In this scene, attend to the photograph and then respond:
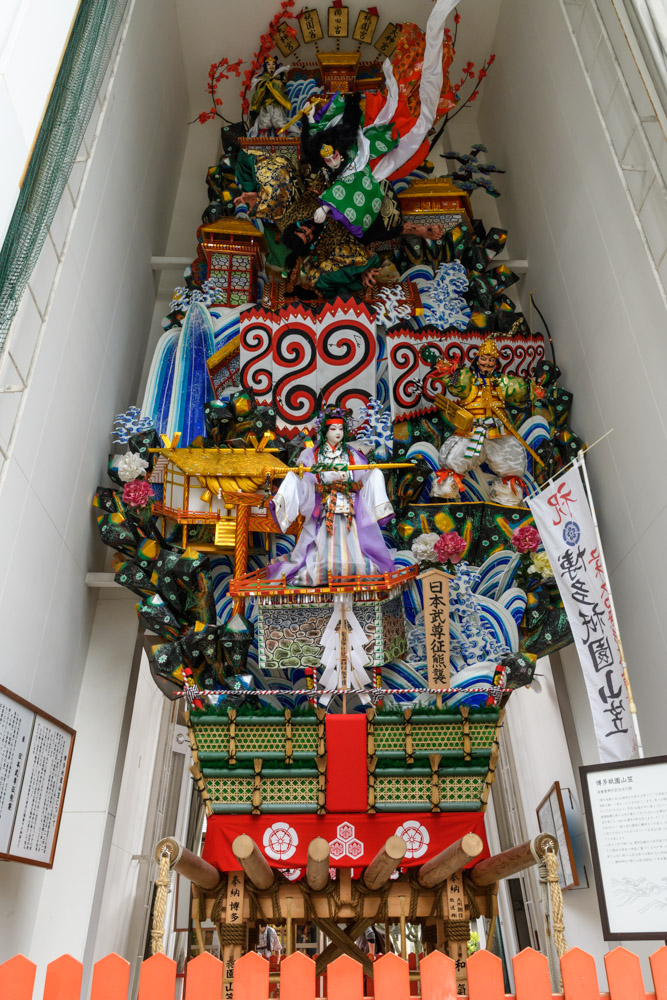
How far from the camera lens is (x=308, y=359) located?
6.90 m

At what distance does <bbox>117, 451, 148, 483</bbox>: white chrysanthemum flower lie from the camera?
6.07m

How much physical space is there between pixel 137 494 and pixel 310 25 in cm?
623

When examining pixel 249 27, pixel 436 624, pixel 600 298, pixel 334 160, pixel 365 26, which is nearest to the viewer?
pixel 436 624

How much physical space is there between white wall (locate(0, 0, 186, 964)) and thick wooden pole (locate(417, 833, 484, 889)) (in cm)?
221

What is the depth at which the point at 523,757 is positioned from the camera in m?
7.68

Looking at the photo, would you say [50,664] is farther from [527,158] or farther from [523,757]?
[527,158]

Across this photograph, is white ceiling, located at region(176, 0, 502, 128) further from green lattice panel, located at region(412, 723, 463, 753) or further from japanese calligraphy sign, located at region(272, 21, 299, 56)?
green lattice panel, located at region(412, 723, 463, 753)

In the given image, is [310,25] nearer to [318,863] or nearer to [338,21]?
[338,21]

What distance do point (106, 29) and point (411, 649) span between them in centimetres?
464

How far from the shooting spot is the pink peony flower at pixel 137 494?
596 centimetres

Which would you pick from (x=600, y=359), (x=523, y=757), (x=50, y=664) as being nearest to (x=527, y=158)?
(x=600, y=359)

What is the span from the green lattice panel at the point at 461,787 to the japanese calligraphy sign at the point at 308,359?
3.05 meters

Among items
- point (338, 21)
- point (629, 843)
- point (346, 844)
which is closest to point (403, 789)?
point (346, 844)

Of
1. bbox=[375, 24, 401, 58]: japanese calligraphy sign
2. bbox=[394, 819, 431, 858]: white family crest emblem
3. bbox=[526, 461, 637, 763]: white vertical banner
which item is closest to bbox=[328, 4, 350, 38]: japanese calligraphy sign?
bbox=[375, 24, 401, 58]: japanese calligraphy sign
